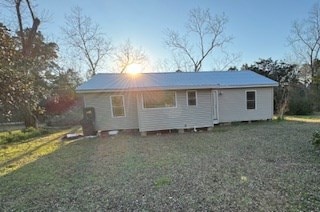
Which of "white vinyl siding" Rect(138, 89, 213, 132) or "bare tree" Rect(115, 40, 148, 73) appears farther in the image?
"bare tree" Rect(115, 40, 148, 73)

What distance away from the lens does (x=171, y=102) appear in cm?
1170

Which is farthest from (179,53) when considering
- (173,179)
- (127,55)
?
(173,179)

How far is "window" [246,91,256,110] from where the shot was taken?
47.4 ft

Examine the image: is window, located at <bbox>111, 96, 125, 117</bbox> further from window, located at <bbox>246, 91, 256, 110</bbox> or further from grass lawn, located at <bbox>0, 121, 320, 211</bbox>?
window, located at <bbox>246, 91, 256, 110</bbox>

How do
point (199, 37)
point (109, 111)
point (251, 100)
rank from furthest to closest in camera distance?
point (199, 37), point (251, 100), point (109, 111)

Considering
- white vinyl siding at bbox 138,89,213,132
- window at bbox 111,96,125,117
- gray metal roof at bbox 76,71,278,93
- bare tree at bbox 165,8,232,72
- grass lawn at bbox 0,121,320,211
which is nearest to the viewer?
grass lawn at bbox 0,121,320,211

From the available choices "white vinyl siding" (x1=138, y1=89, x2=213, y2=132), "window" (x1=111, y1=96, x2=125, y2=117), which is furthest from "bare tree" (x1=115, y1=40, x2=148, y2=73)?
"white vinyl siding" (x1=138, y1=89, x2=213, y2=132)

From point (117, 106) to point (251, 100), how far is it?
817 cm

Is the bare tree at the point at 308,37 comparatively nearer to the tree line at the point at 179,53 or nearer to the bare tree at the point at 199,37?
the tree line at the point at 179,53

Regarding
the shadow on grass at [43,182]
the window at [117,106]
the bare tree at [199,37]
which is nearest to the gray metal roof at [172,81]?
the window at [117,106]

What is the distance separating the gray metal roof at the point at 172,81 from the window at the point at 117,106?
0.62 meters

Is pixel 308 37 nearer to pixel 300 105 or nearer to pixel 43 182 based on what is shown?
pixel 300 105

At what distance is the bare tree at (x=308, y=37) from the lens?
28317 mm

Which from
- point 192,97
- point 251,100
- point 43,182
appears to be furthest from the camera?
point 251,100
